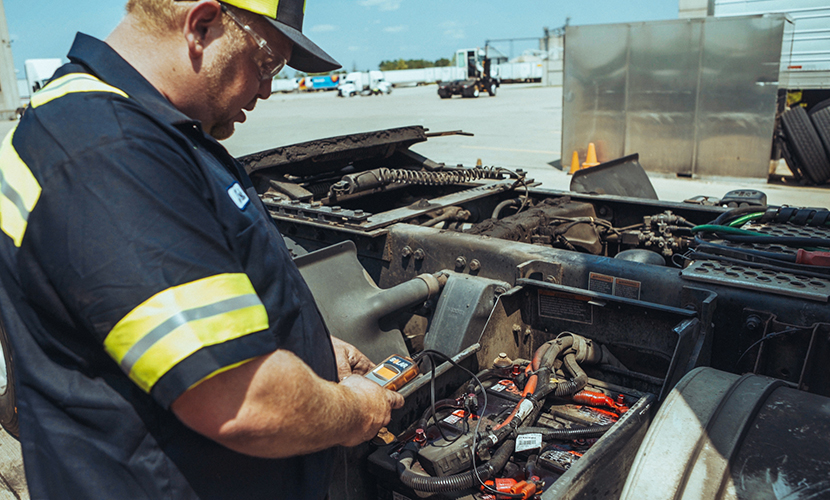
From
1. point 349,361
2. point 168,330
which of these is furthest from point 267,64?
point 349,361

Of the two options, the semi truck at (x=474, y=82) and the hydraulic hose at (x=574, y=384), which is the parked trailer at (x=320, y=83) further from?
the hydraulic hose at (x=574, y=384)

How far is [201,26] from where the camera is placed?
125cm

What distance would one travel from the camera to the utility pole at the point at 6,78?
82.7ft

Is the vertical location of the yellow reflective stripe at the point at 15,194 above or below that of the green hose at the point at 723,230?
above

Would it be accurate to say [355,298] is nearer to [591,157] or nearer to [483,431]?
[483,431]

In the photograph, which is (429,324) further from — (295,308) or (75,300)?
(75,300)

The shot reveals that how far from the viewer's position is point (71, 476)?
1.17 meters

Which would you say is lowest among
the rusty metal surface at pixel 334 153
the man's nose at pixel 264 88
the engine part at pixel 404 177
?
the engine part at pixel 404 177

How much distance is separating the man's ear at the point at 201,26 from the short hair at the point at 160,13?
0.6 inches

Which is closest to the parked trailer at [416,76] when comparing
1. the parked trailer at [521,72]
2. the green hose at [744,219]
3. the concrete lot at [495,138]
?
the parked trailer at [521,72]

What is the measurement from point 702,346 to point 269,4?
190 cm

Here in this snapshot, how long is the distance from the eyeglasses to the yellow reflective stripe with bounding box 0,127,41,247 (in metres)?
0.50

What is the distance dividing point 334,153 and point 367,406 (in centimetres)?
310

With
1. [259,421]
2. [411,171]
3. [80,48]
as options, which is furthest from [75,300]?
[411,171]
